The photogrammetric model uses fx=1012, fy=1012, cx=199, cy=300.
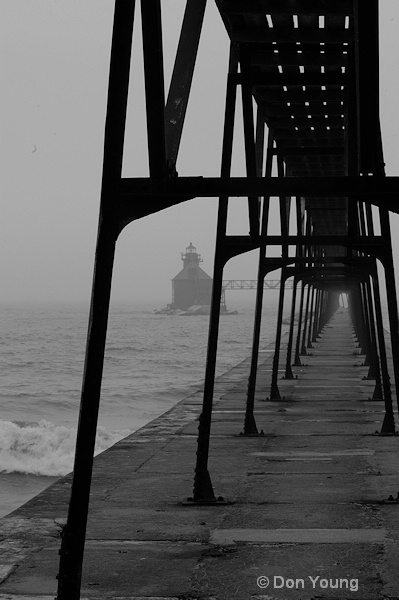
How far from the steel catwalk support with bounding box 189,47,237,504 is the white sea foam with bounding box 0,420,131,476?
41.9ft

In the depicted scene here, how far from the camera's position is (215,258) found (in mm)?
8664

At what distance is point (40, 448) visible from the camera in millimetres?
23859

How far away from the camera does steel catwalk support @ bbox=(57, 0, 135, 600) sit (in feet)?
16.3

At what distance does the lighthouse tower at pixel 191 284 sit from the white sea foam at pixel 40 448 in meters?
150

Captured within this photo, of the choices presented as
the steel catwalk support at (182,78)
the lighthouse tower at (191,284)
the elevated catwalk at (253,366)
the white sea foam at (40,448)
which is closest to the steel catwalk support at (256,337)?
the elevated catwalk at (253,366)

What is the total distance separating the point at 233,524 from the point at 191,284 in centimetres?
17987

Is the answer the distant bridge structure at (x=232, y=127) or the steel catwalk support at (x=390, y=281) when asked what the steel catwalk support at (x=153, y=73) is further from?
the steel catwalk support at (x=390, y=281)

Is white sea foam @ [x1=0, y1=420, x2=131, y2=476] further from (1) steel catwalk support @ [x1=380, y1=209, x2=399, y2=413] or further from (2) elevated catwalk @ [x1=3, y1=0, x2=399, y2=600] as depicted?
(1) steel catwalk support @ [x1=380, y1=209, x2=399, y2=413]

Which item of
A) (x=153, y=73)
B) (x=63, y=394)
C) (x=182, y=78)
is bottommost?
(x=63, y=394)

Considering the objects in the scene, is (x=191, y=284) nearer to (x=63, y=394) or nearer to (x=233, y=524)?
(x=63, y=394)

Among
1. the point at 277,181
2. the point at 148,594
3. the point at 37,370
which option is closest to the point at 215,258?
the point at 277,181

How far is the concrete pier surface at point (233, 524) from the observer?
5.58 metres

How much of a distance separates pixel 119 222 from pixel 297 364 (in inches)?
886

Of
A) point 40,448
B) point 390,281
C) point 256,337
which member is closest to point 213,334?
point 390,281
